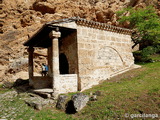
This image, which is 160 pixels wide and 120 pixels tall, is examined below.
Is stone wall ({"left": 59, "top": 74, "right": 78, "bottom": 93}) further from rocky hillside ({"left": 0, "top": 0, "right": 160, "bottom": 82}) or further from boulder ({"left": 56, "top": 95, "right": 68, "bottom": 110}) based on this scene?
rocky hillside ({"left": 0, "top": 0, "right": 160, "bottom": 82})

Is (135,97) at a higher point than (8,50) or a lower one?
lower

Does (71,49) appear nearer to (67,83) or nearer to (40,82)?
(67,83)

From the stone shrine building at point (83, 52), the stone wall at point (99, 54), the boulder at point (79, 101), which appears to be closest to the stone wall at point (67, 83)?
the stone shrine building at point (83, 52)

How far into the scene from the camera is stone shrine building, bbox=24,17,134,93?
7.59 meters

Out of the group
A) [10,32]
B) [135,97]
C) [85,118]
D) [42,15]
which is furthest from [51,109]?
[42,15]

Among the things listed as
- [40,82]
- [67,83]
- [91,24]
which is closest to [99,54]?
[91,24]

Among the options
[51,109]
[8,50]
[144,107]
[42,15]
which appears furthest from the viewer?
[42,15]

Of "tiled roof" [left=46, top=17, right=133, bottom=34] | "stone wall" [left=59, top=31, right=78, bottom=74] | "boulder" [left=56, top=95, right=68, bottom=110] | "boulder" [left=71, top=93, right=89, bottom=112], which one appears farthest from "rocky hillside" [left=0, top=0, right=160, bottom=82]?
"boulder" [left=71, top=93, right=89, bottom=112]

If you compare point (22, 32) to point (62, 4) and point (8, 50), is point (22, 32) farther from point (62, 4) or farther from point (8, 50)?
point (62, 4)

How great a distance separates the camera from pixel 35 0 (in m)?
19.4

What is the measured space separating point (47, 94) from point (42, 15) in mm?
14453

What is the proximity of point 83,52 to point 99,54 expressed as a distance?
1425 millimetres

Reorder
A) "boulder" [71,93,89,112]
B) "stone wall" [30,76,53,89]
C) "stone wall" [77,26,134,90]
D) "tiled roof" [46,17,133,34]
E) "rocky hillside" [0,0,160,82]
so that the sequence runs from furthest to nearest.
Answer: "rocky hillside" [0,0,160,82] → "stone wall" [30,76,53,89] → "stone wall" [77,26,134,90] → "tiled roof" [46,17,133,34] → "boulder" [71,93,89,112]

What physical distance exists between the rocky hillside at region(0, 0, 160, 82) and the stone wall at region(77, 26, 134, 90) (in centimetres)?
960
